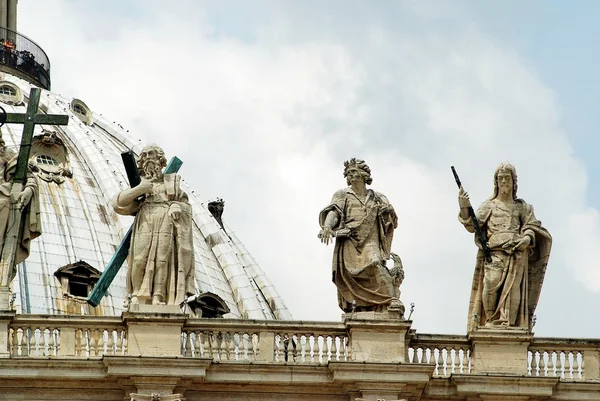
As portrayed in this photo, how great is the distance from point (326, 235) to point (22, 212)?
5.26 metres

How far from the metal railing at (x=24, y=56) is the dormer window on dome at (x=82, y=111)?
1.96m

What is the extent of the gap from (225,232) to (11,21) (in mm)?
11910

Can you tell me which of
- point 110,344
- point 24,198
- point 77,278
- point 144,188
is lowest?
point 110,344

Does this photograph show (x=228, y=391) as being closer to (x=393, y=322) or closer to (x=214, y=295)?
(x=393, y=322)

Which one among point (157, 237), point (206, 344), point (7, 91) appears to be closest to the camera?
point (206, 344)

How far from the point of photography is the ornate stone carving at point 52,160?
289 ft

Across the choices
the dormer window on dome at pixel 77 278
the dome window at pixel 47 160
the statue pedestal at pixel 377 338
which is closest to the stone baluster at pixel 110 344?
the statue pedestal at pixel 377 338

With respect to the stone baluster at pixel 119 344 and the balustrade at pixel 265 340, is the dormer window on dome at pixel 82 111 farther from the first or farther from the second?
the stone baluster at pixel 119 344

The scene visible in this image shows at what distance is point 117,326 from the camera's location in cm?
5134

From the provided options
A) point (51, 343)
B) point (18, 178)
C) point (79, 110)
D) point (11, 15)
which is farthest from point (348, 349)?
point (11, 15)

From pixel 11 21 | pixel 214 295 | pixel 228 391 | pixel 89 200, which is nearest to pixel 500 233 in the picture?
pixel 228 391

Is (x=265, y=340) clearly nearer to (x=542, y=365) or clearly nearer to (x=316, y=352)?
(x=316, y=352)

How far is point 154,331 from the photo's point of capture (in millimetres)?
51219

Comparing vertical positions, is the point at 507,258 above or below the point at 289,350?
above
